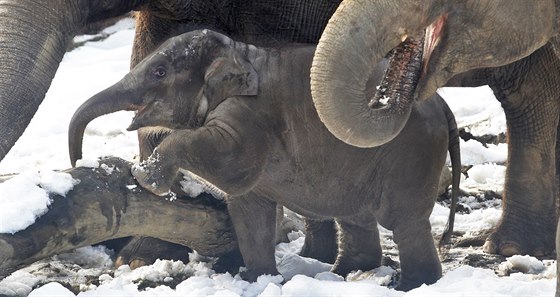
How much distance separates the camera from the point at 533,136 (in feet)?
31.6

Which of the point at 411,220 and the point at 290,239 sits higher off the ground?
the point at 411,220

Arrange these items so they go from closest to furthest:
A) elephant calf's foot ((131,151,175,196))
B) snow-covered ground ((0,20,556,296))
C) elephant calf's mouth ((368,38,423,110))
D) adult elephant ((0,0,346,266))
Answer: elephant calf's mouth ((368,38,423,110)) < snow-covered ground ((0,20,556,296)) < elephant calf's foot ((131,151,175,196)) < adult elephant ((0,0,346,266))

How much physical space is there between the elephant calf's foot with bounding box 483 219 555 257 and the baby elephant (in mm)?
1468

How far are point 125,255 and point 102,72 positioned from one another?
587 centimetres

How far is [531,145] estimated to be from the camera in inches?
378

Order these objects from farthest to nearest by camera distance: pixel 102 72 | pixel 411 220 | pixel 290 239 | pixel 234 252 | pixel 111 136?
pixel 102 72
pixel 111 136
pixel 290 239
pixel 234 252
pixel 411 220

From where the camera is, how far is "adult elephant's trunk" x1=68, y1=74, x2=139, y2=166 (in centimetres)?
770

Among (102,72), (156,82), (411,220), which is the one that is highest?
(156,82)

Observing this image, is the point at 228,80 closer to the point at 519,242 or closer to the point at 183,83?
the point at 183,83

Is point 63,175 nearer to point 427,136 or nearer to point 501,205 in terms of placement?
point 427,136

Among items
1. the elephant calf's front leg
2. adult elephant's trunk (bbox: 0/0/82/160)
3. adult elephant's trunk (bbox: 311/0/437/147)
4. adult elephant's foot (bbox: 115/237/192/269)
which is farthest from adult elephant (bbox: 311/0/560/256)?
adult elephant's foot (bbox: 115/237/192/269)

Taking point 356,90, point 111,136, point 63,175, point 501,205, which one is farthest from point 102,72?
point 356,90

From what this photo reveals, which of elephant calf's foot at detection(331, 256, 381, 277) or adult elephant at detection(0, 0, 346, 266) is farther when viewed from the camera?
elephant calf's foot at detection(331, 256, 381, 277)

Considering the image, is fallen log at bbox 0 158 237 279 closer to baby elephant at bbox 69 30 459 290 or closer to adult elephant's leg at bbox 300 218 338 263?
baby elephant at bbox 69 30 459 290
